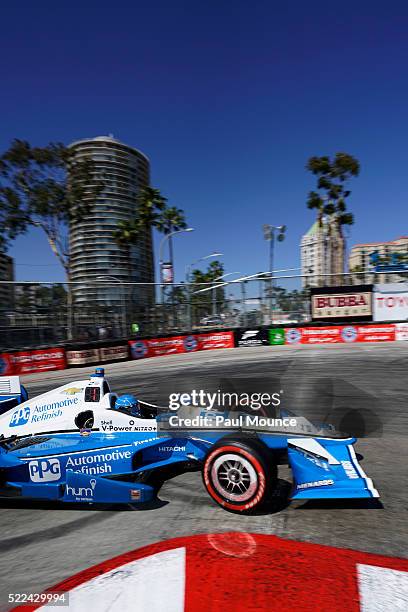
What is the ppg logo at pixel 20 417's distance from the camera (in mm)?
5688

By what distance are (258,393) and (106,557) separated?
7.24 ft

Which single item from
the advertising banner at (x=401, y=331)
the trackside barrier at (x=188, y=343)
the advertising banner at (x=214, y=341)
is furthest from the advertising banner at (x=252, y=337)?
the advertising banner at (x=401, y=331)

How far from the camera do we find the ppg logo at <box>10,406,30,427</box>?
5688 millimetres

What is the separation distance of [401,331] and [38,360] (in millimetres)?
17886

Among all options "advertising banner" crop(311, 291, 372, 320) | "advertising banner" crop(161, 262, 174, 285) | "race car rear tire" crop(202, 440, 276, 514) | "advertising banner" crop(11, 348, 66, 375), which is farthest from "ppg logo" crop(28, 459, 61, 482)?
"advertising banner" crop(161, 262, 174, 285)

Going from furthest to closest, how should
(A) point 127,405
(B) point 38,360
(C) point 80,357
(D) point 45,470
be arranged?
(C) point 80,357, (B) point 38,360, (A) point 127,405, (D) point 45,470

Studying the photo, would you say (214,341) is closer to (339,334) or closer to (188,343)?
(188,343)

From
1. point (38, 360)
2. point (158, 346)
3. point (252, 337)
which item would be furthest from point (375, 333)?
point (38, 360)

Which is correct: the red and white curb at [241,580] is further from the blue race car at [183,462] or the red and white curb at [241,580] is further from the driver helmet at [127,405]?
the driver helmet at [127,405]

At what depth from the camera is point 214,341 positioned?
2186 cm

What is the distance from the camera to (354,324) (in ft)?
67.2

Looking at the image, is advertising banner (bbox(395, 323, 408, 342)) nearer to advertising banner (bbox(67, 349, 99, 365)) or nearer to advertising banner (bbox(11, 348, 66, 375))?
advertising banner (bbox(67, 349, 99, 365))

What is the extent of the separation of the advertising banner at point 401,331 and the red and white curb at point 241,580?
1860 centimetres

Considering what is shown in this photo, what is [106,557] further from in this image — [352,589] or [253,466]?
[352,589]
